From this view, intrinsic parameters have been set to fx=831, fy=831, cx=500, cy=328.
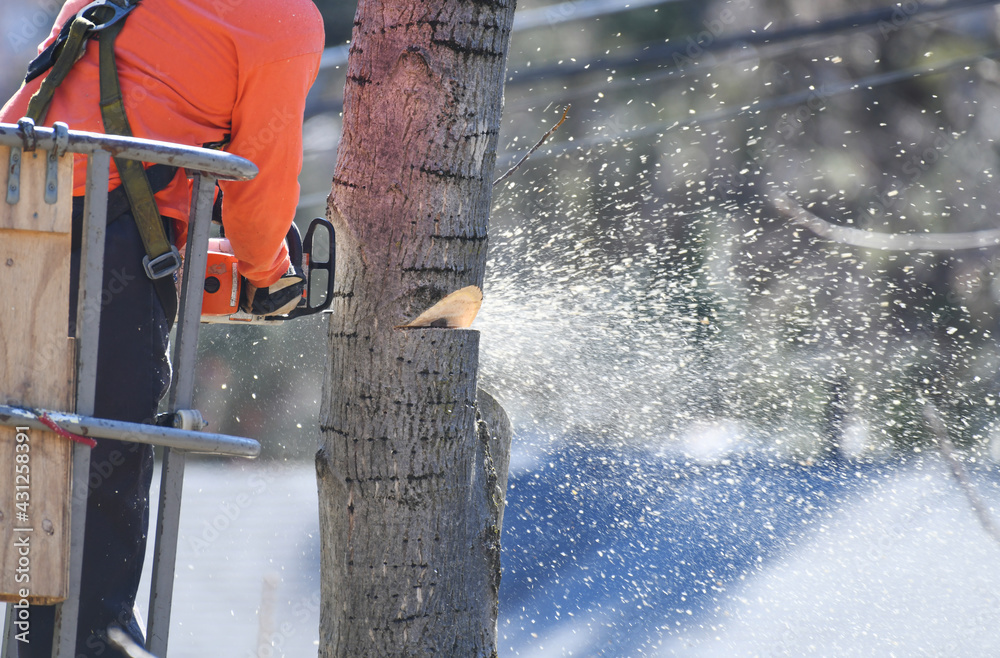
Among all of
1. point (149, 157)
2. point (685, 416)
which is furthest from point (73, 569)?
point (685, 416)

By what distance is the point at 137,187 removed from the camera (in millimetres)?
1351

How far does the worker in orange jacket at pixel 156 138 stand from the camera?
4.53ft

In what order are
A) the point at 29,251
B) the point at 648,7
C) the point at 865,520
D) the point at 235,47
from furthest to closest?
the point at 648,7
the point at 865,520
the point at 235,47
the point at 29,251

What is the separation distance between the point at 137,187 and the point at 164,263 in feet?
0.42

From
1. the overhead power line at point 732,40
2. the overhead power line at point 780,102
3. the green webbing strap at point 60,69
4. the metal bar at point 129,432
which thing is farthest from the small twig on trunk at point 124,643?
the overhead power line at point 780,102

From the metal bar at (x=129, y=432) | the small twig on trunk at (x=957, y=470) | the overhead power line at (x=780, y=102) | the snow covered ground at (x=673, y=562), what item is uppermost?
the overhead power line at (x=780, y=102)

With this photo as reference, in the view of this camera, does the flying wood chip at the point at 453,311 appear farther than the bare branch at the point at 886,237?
No

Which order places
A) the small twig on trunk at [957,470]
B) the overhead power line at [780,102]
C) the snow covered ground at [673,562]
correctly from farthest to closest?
1. the overhead power line at [780,102]
2. the small twig on trunk at [957,470]
3. the snow covered ground at [673,562]

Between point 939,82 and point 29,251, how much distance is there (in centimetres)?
834

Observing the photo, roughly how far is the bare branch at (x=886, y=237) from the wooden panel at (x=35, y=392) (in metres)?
7.32

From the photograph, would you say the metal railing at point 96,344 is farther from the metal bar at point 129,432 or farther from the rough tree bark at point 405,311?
the rough tree bark at point 405,311

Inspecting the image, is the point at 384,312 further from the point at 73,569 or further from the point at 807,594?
the point at 807,594

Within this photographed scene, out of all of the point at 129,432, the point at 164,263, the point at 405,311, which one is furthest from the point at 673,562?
the point at 129,432

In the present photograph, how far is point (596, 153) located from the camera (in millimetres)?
7629
